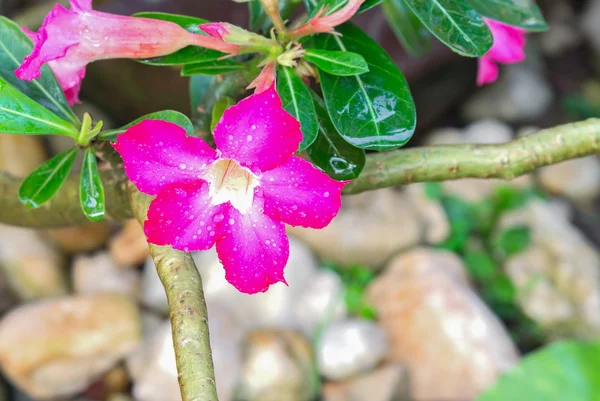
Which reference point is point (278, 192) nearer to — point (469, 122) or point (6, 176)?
point (6, 176)

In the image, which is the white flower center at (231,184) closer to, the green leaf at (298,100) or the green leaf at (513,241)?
the green leaf at (298,100)

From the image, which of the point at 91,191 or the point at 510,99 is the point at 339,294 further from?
the point at 91,191

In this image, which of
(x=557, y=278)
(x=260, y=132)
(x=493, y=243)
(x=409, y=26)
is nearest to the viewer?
(x=260, y=132)

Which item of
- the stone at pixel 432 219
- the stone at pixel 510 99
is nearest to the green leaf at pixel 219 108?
the stone at pixel 432 219

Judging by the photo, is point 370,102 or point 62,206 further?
point 62,206

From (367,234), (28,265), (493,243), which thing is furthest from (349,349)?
(28,265)

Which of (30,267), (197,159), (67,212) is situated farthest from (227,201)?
(30,267)

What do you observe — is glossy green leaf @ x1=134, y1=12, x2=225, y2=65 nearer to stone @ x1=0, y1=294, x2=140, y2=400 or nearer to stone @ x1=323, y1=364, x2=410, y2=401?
stone @ x1=0, y1=294, x2=140, y2=400
